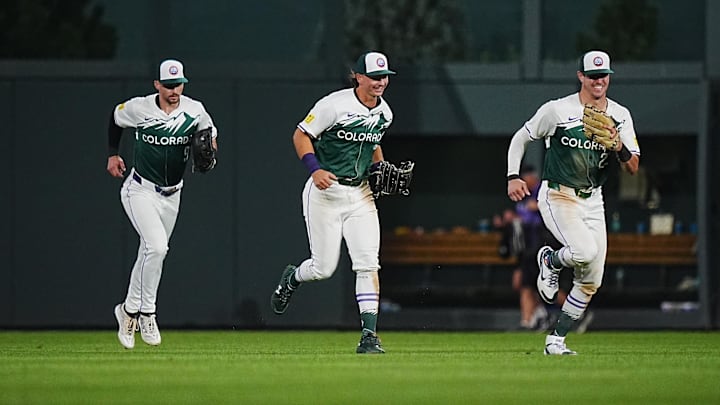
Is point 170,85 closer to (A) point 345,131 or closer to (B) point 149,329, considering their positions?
(A) point 345,131

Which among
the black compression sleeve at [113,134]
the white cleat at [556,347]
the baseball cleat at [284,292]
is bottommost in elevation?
the white cleat at [556,347]

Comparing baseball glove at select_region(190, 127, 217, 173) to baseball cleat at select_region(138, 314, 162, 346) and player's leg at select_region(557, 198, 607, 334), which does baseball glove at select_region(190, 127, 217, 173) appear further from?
player's leg at select_region(557, 198, 607, 334)

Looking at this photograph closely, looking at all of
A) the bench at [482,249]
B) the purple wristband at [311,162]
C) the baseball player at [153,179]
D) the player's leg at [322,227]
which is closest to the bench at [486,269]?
the bench at [482,249]

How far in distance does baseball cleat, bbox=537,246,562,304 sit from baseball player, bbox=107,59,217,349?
307cm

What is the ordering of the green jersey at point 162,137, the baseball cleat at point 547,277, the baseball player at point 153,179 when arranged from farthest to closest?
the green jersey at point 162,137, the baseball player at point 153,179, the baseball cleat at point 547,277

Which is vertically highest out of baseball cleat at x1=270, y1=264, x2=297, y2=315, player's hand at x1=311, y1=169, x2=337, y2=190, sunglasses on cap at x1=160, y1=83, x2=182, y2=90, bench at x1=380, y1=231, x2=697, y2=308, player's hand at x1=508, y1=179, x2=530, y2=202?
sunglasses on cap at x1=160, y1=83, x2=182, y2=90

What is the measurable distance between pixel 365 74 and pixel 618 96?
10293 mm

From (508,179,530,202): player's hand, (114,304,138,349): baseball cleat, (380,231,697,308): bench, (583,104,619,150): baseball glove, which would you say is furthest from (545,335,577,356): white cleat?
(380,231,697,308): bench

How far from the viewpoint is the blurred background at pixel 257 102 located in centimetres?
2280

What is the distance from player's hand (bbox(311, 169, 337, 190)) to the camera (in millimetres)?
12969

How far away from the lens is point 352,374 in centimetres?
1062

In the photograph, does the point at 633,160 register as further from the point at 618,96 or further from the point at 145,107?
the point at 618,96

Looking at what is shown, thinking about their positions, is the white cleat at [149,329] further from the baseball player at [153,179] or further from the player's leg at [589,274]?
the player's leg at [589,274]

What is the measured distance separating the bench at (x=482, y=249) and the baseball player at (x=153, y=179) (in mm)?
9505
